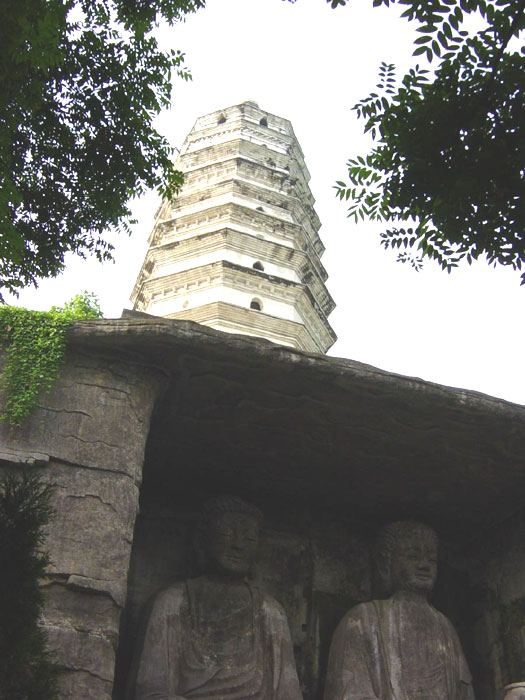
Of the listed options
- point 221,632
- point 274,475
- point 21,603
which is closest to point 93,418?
point 221,632

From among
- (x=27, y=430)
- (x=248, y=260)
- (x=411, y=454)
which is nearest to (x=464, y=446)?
(x=411, y=454)

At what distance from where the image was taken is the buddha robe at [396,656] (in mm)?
6012

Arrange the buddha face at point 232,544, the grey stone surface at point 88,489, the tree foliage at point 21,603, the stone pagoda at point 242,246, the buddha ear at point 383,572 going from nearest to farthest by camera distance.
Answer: the tree foliage at point 21,603
the grey stone surface at point 88,489
the buddha face at point 232,544
the buddha ear at point 383,572
the stone pagoda at point 242,246

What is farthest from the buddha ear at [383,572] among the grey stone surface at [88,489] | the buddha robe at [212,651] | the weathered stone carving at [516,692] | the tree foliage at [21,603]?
the tree foliage at [21,603]

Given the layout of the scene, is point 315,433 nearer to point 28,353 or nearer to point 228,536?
point 228,536

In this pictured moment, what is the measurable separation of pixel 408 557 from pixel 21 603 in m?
A: 4.30

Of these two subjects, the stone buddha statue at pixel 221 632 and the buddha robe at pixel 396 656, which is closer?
the stone buddha statue at pixel 221 632

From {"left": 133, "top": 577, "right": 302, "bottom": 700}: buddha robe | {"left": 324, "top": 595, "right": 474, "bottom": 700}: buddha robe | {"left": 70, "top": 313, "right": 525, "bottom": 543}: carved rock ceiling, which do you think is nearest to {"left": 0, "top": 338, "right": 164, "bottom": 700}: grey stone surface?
{"left": 70, "top": 313, "right": 525, "bottom": 543}: carved rock ceiling

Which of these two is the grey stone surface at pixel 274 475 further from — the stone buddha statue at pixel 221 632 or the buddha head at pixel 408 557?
the stone buddha statue at pixel 221 632

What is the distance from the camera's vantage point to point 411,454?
6652 millimetres

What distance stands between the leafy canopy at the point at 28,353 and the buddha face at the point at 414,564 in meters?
2.99

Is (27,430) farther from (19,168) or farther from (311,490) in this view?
(311,490)

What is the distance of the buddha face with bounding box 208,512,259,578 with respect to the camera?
248 inches

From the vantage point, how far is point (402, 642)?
20.6 feet
